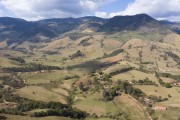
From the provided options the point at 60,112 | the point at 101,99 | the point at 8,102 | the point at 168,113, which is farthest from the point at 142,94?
the point at 8,102

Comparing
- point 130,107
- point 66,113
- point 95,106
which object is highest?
point 66,113

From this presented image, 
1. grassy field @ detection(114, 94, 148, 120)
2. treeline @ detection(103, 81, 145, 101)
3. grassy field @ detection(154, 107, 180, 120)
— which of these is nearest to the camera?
grassy field @ detection(154, 107, 180, 120)

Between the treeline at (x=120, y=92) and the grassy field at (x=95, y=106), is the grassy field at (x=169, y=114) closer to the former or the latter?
the grassy field at (x=95, y=106)

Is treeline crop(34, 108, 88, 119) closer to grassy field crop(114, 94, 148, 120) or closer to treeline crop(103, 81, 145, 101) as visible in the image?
grassy field crop(114, 94, 148, 120)

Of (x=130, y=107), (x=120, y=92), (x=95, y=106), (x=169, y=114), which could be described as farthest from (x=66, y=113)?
(x=120, y=92)

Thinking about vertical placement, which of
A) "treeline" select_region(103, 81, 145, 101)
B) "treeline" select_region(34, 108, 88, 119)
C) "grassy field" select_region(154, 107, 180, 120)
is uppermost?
"treeline" select_region(103, 81, 145, 101)

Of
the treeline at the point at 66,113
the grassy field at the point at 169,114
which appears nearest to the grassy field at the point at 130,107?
the grassy field at the point at 169,114

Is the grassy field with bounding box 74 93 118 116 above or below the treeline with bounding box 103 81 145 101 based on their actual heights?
below

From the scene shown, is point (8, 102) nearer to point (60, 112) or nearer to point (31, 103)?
point (31, 103)

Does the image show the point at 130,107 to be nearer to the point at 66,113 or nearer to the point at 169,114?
the point at 169,114

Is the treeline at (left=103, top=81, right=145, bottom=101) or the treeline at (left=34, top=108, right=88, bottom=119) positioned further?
the treeline at (left=103, top=81, right=145, bottom=101)

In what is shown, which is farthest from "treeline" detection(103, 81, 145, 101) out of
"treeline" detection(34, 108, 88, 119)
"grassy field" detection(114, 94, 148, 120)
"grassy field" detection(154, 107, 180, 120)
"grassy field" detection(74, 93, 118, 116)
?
"treeline" detection(34, 108, 88, 119)
